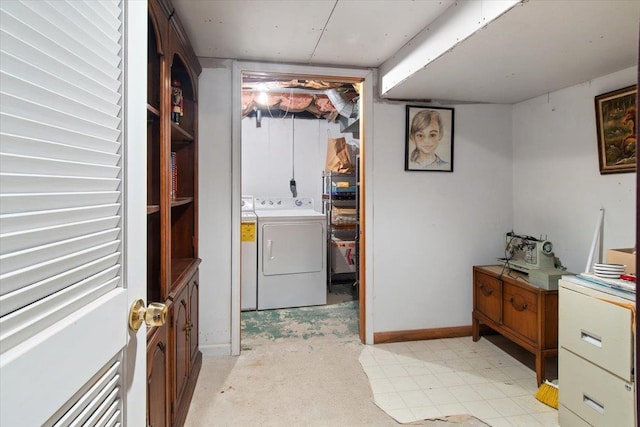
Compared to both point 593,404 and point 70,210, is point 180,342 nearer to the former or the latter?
point 70,210

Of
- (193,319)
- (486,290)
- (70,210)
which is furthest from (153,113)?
(486,290)

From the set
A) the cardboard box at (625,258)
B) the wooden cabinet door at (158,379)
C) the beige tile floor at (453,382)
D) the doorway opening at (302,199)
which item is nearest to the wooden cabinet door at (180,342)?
the wooden cabinet door at (158,379)

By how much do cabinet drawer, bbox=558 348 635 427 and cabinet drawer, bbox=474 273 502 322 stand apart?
29.9 inches

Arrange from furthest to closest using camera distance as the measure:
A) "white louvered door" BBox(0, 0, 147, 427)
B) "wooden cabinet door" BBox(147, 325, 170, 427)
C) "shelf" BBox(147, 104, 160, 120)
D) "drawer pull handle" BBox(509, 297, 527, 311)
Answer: "drawer pull handle" BBox(509, 297, 527, 311), "shelf" BBox(147, 104, 160, 120), "wooden cabinet door" BBox(147, 325, 170, 427), "white louvered door" BBox(0, 0, 147, 427)

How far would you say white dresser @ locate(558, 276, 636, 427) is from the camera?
1437 mm

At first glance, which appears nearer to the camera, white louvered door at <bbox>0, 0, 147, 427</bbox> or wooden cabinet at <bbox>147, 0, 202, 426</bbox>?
white louvered door at <bbox>0, 0, 147, 427</bbox>

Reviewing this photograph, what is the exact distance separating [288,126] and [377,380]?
3439 mm

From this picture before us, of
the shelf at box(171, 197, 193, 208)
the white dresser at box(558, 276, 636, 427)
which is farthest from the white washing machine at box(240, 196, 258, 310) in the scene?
the white dresser at box(558, 276, 636, 427)

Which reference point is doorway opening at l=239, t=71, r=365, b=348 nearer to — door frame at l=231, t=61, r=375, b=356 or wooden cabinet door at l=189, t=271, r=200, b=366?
door frame at l=231, t=61, r=375, b=356

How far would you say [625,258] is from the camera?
67.2 inches

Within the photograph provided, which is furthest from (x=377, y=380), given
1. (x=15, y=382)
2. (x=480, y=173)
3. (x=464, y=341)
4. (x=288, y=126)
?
(x=288, y=126)

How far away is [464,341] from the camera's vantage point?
2.75 meters

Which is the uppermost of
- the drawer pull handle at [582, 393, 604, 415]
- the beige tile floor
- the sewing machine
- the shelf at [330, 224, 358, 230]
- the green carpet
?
the shelf at [330, 224, 358, 230]

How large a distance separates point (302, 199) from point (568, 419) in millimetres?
3384
